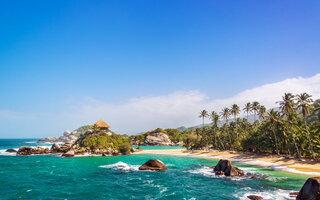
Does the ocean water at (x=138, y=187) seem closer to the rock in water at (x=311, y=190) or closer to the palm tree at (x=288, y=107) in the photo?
the rock in water at (x=311, y=190)

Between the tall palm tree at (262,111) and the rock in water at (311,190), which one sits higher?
the tall palm tree at (262,111)

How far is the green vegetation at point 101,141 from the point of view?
292 ft

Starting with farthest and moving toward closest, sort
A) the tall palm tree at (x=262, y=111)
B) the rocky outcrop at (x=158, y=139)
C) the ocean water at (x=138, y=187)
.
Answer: the rocky outcrop at (x=158, y=139) < the tall palm tree at (x=262, y=111) < the ocean water at (x=138, y=187)

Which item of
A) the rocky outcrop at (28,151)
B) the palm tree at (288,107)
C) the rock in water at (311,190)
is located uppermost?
the palm tree at (288,107)

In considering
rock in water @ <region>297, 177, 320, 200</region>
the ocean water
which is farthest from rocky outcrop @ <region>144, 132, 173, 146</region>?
rock in water @ <region>297, 177, 320, 200</region>

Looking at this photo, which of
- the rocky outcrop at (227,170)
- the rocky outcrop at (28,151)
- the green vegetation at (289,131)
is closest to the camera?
the rocky outcrop at (227,170)

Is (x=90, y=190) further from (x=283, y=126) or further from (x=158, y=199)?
(x=283, y=126)

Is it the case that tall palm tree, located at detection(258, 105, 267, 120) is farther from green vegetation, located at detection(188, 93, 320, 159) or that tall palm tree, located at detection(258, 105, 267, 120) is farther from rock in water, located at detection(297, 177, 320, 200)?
rock in water, located at detection(297, 177, 320, 200)

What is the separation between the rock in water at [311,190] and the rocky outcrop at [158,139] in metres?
167

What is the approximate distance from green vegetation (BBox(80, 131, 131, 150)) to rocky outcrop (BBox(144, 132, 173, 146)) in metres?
86.8

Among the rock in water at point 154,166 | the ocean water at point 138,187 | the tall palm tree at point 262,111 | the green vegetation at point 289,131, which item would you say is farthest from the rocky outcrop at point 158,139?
the ocean water at point 138,187

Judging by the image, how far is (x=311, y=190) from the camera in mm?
22047

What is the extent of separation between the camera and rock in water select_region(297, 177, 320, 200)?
21.3m

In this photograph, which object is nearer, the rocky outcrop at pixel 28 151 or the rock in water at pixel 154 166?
the rock in water at pixel 154 166
